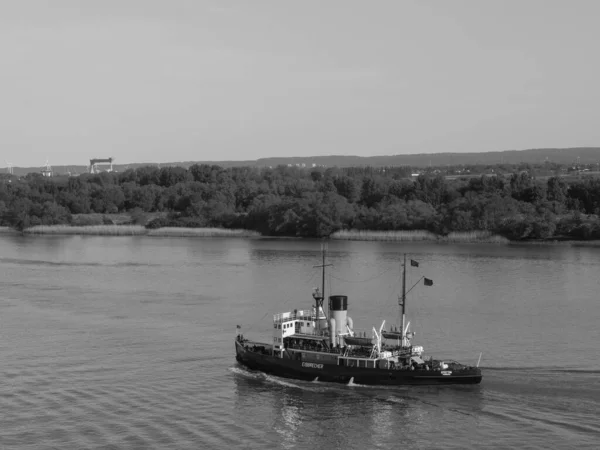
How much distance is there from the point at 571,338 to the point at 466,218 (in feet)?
177

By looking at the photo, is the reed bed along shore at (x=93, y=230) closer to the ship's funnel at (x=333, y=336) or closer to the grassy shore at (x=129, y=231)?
the grassy shore at (x=129, y=231)

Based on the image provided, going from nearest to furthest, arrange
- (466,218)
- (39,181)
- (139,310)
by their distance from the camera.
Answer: (139,310) < (466,218) < (39,181)

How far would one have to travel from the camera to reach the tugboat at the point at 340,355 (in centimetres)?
3306

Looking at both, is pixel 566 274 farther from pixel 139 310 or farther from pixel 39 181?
pixel 39 181

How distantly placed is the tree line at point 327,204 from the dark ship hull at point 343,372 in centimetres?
5710

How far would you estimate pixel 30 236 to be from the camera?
106m

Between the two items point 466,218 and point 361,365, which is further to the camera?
point 466,218

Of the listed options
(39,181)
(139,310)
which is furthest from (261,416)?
(39,181)

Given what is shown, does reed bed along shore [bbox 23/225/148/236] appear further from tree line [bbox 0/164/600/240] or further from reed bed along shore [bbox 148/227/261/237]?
tree line [bbox 0/164/600/240]

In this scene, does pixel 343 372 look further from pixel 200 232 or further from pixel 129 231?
pixel 129 231

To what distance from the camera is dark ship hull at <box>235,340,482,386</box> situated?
3234cm

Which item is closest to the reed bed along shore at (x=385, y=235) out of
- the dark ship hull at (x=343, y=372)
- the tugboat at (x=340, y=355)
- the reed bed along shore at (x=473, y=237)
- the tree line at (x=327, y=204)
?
the reed bed along shore at (x=473, y=237)

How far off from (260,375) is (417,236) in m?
58.2

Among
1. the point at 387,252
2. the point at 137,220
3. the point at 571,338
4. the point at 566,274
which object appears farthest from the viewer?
the point at 137,220
